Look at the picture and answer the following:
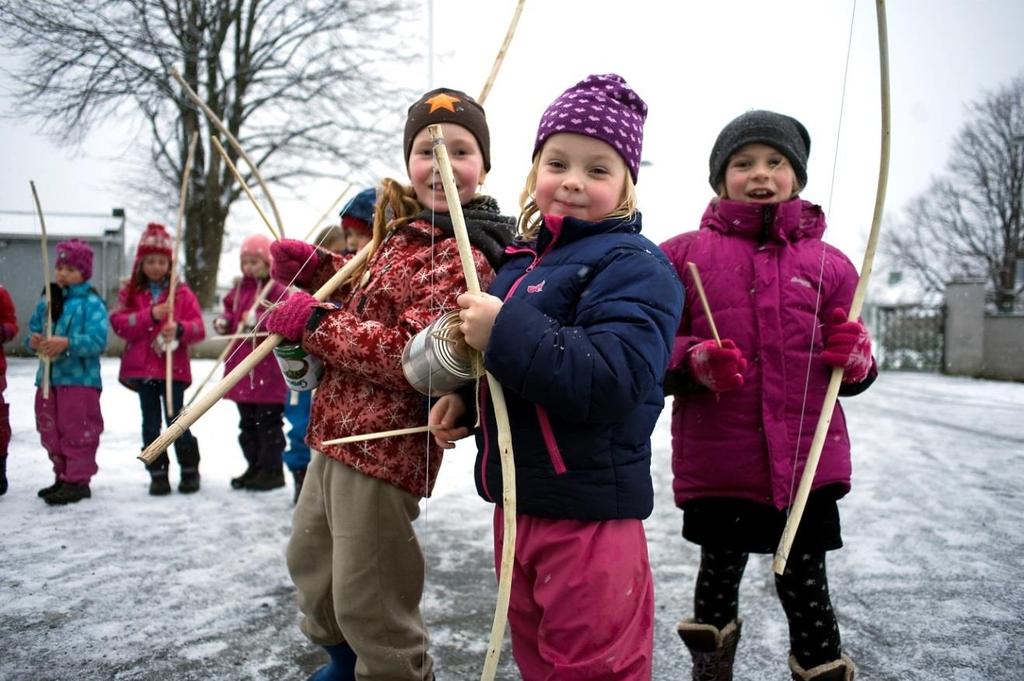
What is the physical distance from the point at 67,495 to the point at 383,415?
68.3 inches

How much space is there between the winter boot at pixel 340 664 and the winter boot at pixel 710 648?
3.32 ft

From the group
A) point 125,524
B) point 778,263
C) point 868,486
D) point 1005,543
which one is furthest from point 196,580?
point 868,486

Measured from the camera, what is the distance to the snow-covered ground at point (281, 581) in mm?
2367

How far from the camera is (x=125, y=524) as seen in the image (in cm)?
349

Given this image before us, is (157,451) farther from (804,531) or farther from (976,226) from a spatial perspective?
(976,226)

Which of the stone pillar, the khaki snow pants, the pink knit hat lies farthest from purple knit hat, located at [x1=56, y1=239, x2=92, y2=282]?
the stone pillar

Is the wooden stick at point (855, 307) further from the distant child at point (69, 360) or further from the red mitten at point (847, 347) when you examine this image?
the distant child at point (69, 360)

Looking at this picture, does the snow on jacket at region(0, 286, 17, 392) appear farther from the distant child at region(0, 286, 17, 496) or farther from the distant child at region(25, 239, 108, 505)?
the distant child at region(25, 239, 108, 505)

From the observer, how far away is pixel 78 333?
2.62m

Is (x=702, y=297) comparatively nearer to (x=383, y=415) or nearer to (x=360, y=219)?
(x=383, y=415)

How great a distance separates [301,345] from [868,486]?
4328 mm

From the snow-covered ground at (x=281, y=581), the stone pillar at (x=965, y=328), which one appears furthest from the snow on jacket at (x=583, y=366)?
the stone pillar at (x=965, y=328)

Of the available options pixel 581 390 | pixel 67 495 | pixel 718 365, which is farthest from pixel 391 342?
pixel 67 495

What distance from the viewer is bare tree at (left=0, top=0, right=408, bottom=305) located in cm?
252
